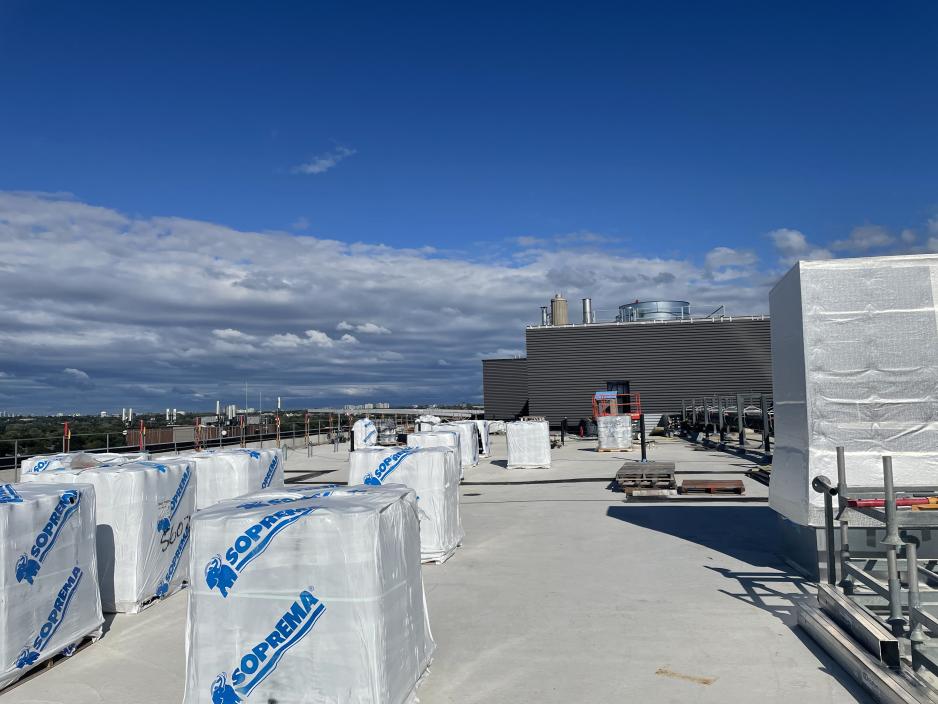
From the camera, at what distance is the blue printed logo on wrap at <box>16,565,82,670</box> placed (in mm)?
6395

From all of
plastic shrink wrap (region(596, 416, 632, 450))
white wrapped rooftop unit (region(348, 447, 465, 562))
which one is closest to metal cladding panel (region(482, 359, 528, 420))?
plastic shrink wrap (region(596, 416, 632, 450))

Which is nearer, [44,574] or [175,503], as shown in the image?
[44,574]

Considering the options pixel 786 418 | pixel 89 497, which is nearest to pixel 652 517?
pixel 786 418

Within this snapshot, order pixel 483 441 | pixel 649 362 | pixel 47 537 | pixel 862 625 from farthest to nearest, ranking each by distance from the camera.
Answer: pixel 649 362
pixel 483 441
pixel 47 537
pixel 862 625

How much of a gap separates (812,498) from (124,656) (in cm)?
857

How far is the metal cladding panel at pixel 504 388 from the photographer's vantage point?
54594mm

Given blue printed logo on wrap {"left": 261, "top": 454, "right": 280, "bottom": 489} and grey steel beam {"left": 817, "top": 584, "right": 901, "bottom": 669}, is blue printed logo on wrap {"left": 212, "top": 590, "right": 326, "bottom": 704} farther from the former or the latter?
blue printed logo on wrap {"left": 261, "top": 454, "right": 280, "bottom": 489}

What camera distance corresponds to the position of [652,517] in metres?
14.2

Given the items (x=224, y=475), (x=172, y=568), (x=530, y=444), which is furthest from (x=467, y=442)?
(x=172, y=568)

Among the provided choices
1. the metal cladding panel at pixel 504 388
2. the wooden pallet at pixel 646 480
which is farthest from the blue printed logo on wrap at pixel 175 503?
the metal cladding panel at pixel 504 388

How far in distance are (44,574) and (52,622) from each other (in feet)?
1.72

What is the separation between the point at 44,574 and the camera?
6.69m

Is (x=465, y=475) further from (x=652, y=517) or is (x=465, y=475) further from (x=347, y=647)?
(x=347, y=647)

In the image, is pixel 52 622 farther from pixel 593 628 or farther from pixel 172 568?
pixel 593 628
